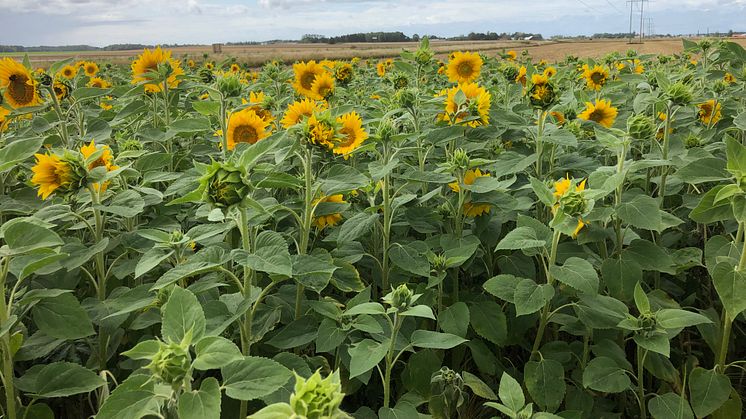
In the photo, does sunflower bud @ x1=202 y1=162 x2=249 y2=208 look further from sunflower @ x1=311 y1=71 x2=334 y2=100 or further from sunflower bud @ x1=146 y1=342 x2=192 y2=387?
sunflower @ x1=311 y1=71 x2=334 y2=100

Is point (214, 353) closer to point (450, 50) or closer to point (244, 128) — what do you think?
point (244, 128)

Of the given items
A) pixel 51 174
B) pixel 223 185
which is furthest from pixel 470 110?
pixel 51 174

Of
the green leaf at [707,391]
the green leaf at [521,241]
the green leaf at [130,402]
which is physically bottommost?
the green leaf at [707,391]

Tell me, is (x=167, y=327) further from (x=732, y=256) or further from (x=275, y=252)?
(x=732, y=256)

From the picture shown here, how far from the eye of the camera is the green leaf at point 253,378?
109 cm

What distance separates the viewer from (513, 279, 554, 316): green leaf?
1.54 metres

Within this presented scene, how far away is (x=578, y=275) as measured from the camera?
5.02 ft

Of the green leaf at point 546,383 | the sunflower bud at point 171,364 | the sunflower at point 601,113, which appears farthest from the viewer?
the sunflower at point 601,113

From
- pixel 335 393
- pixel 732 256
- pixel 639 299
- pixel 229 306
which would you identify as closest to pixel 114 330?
pixel 229 306

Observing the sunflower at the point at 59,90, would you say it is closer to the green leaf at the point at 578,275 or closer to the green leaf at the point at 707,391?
the green leaf at the point at 578,275

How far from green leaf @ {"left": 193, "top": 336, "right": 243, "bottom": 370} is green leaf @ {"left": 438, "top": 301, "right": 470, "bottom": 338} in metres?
0.84

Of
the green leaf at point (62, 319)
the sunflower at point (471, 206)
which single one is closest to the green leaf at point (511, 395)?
the sunflower at point (471, 206)

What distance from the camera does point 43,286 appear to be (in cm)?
177

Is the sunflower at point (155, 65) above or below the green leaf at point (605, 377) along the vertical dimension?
above
